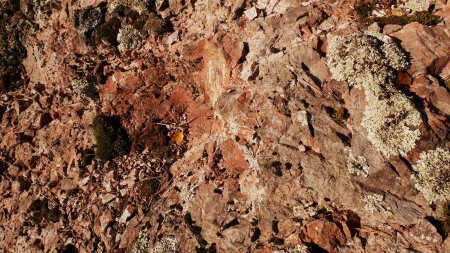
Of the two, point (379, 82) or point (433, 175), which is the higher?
point (379, 82)

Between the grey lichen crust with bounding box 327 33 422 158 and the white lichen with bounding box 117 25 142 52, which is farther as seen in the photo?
the white lichen with bounding box 117 25 142 52

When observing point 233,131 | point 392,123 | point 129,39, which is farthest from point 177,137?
point 392,123

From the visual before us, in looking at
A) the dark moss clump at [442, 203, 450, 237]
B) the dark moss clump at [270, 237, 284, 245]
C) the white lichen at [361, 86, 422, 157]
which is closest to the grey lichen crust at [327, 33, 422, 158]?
the white lichen at [361, 86, 422, 157]

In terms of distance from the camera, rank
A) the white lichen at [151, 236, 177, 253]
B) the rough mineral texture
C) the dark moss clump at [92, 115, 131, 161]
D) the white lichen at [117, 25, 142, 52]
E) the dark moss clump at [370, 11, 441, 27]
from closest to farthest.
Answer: the rough mineral texture < the white lichen at [151, 236, 177, 253] < the dark moss clump at [370, 11, 441, 27] < the dark moss clump at [92, 115, 131, 161] < the white lichen at [117, 25, 142, 52]

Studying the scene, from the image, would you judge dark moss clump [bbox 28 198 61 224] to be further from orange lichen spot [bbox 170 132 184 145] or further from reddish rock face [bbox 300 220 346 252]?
reddish rock face [bbox 300 220 346 252]

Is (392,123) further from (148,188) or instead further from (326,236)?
(148,188)

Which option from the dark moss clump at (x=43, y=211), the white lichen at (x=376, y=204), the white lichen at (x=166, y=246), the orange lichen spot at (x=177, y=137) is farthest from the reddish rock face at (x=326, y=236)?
the dark moss clump at (x=43, y=211)

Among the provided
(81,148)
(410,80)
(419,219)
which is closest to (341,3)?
(410,80)
